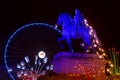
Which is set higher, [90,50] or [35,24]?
[35,24]

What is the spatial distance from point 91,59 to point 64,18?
2672 millimetres

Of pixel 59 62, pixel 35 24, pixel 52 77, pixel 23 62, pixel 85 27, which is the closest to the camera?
pixel 52 77

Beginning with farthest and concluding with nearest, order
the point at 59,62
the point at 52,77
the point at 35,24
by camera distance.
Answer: the point at 35,24, the point at 59,62, the point at 52,77

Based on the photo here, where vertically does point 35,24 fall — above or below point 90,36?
above

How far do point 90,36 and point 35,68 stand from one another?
15.8 meters

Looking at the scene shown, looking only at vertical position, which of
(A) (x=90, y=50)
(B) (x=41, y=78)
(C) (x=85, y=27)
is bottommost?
(B) (x=41, y=78)

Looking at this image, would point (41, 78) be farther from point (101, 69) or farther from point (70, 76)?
point (101, 69)

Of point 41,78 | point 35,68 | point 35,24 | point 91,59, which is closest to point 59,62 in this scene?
point 91,59

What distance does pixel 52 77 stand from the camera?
55.8 ft

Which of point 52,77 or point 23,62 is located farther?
point 23,62

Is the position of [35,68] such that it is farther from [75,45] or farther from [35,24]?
[75,45]

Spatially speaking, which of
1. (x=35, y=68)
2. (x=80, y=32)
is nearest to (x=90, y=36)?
(x=80, y=32)

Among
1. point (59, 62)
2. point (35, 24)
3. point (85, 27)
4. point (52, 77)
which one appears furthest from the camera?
point (35, 24)

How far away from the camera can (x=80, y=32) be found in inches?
830
